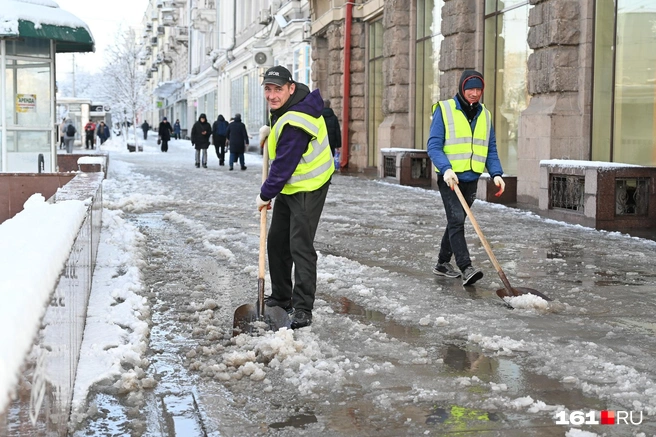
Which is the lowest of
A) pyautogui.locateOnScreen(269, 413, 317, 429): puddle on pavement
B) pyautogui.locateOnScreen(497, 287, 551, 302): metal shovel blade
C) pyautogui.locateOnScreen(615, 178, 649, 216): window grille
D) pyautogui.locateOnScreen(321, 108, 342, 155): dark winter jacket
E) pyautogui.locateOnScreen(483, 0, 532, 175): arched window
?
pyautogui.locateOnScreen(269, 413, 317, 429): puddle on pavement

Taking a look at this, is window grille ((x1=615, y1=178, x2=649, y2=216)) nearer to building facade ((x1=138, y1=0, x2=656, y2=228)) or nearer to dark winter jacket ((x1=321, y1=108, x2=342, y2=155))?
building facade ((x1=138, y1=0, x2=656, y2=228))

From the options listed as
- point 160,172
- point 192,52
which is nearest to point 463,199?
point 160,172

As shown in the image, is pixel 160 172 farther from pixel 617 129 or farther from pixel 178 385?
pixel 178 385

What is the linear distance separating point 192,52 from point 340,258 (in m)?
63.1

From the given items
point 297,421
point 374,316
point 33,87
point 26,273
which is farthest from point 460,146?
point 33,87

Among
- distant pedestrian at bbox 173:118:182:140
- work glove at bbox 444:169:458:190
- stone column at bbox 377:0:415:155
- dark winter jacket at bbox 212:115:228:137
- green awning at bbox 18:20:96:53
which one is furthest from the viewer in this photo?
distant pedestrian at bbox 173:118:182:140

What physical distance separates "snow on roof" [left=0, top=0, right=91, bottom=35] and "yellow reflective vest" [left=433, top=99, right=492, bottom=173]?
7142mm

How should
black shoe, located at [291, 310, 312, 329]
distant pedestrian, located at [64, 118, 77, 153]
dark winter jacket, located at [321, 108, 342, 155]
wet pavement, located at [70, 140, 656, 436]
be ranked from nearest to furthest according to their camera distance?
wet pavement, located at [70, 140, 656, 436], black shoe, located at [291, 310, 312, 329], dark winter jacket, located at [321, 108, 342, 155], distant pedestrian, located at [64, 118, 77, 153]

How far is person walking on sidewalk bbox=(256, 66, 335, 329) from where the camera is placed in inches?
230

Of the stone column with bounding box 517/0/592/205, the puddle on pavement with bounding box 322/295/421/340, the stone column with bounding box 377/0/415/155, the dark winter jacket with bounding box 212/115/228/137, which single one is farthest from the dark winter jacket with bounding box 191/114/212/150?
the puddle on pavement with bounding box 322/295/421/340

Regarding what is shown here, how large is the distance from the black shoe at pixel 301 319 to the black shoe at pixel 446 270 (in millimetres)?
2278

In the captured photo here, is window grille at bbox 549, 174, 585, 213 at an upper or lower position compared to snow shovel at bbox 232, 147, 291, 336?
upper

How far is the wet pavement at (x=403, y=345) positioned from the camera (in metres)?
4.15

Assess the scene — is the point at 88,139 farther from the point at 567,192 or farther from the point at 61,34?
the point at 567,192
